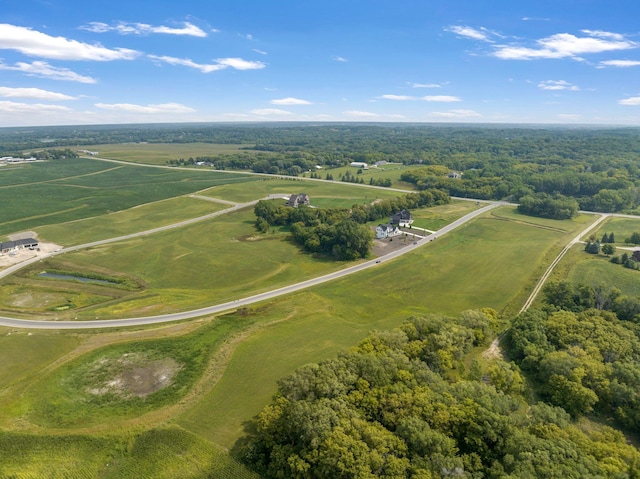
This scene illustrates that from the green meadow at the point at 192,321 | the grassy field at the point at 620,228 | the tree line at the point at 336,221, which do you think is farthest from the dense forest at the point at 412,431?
the grassy field at the point at 620,228

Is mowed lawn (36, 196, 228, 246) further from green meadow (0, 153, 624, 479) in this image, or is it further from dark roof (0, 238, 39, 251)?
dark roof (0, 238, 39, 251)

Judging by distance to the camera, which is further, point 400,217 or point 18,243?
point 400,217

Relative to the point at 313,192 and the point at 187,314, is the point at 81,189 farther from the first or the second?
the point at 187,314

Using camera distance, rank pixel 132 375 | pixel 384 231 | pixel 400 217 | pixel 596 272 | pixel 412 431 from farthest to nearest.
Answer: pixel 400 217
pixel 384 231
pixel 596 272
pixel 132 375
pixel 412 431

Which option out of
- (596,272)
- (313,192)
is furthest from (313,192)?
(596,272)

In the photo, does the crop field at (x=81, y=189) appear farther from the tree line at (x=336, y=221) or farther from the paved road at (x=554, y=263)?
the paved road at (x=554, y=263)

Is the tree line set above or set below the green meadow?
above

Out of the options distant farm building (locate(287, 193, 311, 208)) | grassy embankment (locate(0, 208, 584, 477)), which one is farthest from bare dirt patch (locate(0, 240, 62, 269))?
distant farm building (locate(287, 193, 311, 208))
